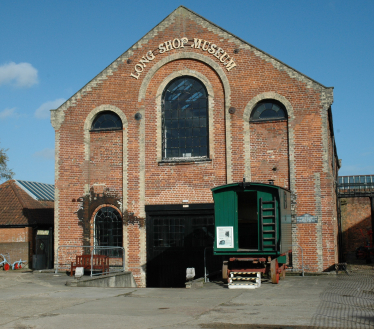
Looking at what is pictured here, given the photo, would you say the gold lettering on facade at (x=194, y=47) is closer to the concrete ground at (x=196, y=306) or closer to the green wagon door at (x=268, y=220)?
the green wagon door at (x=268, y=220)

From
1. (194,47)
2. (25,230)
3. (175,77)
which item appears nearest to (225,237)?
(175,77)

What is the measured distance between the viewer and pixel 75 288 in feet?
49.0

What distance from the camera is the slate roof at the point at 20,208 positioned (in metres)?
24.7

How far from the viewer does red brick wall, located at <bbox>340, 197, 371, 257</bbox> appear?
39844 mm

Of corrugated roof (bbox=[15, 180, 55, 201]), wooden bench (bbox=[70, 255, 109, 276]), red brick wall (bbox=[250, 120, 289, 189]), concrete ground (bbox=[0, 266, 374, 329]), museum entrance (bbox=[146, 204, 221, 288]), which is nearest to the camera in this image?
concrete ground (bbox=[0, 266, 374, 329])

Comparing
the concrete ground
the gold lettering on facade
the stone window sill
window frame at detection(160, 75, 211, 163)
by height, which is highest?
the gold lettering on facade

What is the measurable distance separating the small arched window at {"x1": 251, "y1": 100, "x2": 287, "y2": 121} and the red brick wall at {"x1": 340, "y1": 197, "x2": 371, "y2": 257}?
2334 cm

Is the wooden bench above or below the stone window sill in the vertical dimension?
below

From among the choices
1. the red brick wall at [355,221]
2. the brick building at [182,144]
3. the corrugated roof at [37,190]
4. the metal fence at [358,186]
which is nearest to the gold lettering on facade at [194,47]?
the brick building at [182,144]

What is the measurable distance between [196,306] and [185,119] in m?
10.5

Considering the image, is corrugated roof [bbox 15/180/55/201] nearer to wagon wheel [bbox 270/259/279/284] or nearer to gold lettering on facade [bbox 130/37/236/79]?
gold lettering on facade [bbox 130/37/236/79]

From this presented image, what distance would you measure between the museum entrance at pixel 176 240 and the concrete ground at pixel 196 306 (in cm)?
371

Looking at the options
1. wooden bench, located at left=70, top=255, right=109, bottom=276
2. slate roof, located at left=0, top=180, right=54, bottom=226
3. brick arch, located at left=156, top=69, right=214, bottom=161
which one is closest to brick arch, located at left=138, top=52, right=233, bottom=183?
brick arch, located at left=156, top=69, right=214, bottom=161

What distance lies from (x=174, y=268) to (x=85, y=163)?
19.4ft
